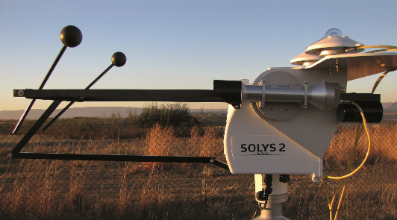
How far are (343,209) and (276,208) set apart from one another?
113 inches

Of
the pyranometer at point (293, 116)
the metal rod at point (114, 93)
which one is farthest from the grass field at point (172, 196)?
the metal rod at point (114, 93)

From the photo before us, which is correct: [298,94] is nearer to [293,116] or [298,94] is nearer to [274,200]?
[293,116]

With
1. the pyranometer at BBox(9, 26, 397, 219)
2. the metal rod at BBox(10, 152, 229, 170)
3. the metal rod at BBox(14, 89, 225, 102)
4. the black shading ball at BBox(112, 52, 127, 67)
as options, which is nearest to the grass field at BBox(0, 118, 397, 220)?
the metal rod at BBox(10, 152, 229, 170)

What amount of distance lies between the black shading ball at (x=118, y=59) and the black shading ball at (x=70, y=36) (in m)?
0.56

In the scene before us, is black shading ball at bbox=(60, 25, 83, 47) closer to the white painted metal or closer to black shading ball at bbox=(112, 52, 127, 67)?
black shading ball at bbox=(112, 52, 127, 67)

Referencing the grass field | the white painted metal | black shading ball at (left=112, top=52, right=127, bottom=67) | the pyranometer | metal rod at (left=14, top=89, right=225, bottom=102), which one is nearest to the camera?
metal rod at (left=14, top=89, right=225, bottom=102)

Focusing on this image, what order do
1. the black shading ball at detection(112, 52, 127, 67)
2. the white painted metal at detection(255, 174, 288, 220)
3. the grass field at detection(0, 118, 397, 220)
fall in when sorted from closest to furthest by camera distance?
the white painted metal at detection(255, 174, 288, 220)
the black shading ball at detection(112, 52, 127, 67)
the grass field at detection(0, 118, 397, 220)

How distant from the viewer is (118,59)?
198cm

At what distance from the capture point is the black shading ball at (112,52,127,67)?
77.3 inches

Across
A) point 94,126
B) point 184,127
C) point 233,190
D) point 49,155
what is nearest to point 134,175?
point 233,190

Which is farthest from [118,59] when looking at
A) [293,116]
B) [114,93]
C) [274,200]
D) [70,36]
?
[274,200]

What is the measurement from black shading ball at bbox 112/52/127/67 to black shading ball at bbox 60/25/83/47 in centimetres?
56

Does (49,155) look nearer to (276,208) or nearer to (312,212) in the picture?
(276,208)

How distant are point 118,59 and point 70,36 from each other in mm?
607
